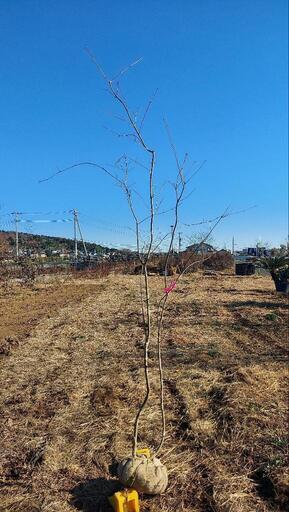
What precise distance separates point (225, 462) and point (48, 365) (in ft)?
8.32

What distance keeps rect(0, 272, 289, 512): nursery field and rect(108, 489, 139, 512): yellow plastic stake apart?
0.16 m

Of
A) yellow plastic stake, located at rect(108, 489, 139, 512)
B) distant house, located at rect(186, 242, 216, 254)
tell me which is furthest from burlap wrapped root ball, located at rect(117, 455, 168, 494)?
distant house, located at rect(186, 242, 216, 254)

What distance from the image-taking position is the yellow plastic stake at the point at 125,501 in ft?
6.93

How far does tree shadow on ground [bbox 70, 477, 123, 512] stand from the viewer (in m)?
2.27

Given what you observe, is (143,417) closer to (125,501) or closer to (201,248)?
(125,501)

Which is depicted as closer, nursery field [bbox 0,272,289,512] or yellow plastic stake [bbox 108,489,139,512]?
yellow plastic stake [bbox 108,489,139,512]

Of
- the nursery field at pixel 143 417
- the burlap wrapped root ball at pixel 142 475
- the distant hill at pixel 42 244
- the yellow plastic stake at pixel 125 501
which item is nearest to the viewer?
the yellow plastic stake at pixel 125 501

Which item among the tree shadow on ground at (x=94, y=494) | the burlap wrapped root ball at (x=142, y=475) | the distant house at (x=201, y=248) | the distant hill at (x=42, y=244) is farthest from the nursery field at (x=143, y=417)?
the distant hill at (x=42, y=244)

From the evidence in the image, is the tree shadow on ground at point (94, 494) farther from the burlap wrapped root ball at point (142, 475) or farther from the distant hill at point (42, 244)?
the distant hill at point (42, 244)

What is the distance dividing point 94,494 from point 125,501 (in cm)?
31

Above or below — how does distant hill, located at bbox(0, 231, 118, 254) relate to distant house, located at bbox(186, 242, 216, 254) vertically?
above

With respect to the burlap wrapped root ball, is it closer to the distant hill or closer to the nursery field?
the nursery field

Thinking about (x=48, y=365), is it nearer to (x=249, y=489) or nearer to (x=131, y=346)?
(x=131, y=346)

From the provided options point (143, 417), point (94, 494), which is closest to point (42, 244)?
point (143, 417)
